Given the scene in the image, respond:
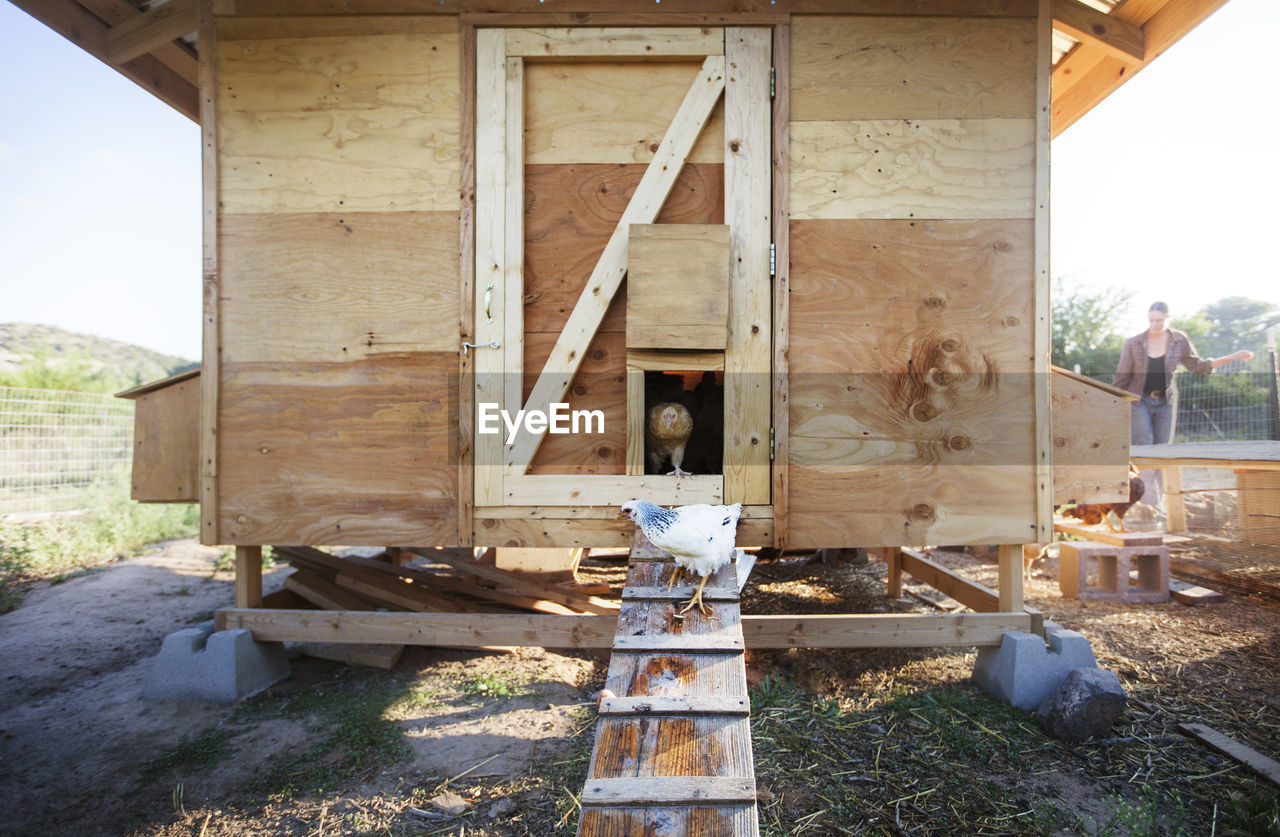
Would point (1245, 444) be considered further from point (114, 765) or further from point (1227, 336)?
point (1227, 336)

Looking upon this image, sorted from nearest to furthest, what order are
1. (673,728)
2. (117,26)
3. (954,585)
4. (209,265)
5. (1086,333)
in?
(673,728)
(209,265)
(117,26)
(954,585)
(1086,333)

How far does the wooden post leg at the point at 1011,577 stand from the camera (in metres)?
3.62

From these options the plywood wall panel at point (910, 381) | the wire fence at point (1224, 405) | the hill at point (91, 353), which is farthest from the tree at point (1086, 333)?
the hill at point (91, 353)

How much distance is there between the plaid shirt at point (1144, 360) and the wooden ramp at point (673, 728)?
7.73 meters

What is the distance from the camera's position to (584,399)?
3.43 m

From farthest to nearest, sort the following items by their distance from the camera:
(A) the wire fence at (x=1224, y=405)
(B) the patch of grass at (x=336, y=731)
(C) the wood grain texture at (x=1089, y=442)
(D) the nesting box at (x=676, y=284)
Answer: (A) the wire fence at (x=1224, y=405)
(C) the wood grain texture at (x=1089, y=442)
(D) the nesting box at (x=676, y=284)
(B) the patch of grass at (x=336, y=731)

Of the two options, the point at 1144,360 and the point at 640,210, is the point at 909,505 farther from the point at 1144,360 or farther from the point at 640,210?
the point at 1144,360

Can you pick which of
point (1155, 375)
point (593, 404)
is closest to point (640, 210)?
point (593, 404)

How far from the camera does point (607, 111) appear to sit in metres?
3.37

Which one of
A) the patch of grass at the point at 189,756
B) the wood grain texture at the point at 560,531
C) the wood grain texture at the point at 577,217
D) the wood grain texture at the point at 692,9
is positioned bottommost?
the patch of grass at the point at 189,756

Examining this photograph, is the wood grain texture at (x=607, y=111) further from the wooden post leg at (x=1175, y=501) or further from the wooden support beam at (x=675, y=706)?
the wooden post leg at (x=1175, y=501)

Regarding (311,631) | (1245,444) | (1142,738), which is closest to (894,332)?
(1142,738)

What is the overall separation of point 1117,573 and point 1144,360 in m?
3.71

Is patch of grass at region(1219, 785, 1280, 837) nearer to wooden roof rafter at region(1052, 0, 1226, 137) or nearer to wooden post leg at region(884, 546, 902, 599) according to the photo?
wooden post leg at region(884, 546, 902, 599)
